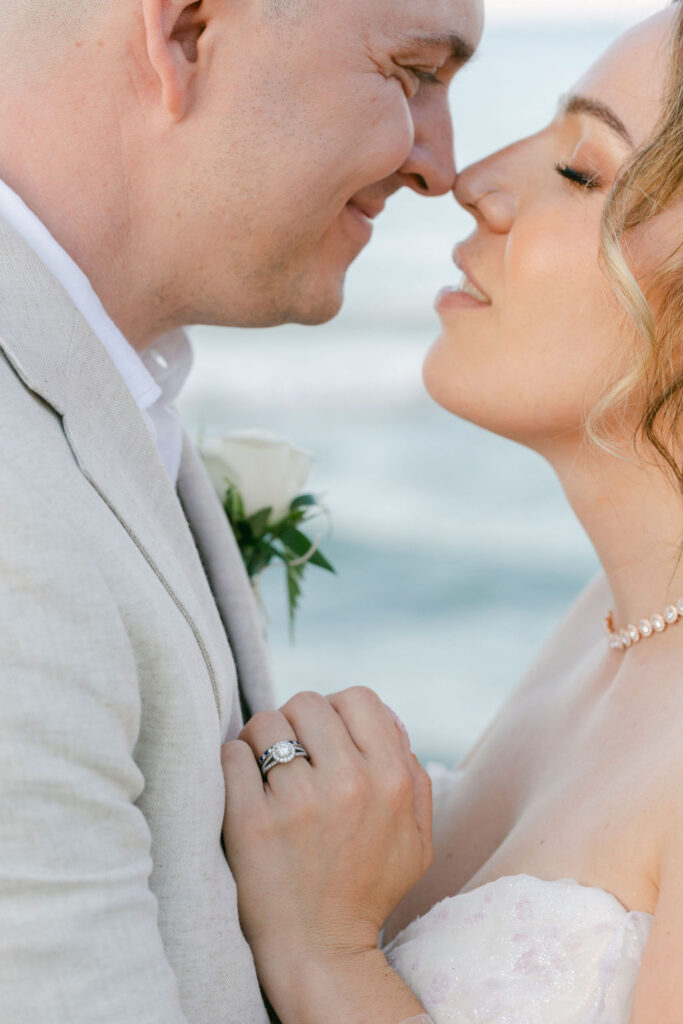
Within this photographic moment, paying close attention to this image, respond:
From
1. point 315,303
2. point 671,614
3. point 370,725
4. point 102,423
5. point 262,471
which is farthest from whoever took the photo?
point 262,471

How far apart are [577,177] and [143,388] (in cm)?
80

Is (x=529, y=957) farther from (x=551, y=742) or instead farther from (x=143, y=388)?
(x=143, y=388)

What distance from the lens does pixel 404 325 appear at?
13078 millimetres

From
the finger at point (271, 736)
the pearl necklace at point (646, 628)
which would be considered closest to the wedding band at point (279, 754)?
the finger at point (271, 736)

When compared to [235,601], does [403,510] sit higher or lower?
lower

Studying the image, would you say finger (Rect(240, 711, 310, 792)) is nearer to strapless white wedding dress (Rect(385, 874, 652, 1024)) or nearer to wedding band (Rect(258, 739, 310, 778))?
wedding band (Rect(258, 739, 310, 778))

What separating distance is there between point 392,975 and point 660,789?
1.43ft

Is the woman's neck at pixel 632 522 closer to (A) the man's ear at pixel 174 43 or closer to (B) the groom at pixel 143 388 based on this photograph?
(B) the groom at pixel 143 388

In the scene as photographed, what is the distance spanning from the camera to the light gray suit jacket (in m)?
1.03

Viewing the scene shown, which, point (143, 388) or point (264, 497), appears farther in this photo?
point (264, 497)

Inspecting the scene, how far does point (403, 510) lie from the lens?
9.98 metres

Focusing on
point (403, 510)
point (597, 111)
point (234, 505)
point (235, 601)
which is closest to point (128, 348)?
point (235, 601)

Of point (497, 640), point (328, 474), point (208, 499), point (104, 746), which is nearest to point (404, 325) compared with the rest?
point (328, 474)

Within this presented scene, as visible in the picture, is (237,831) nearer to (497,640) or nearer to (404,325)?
(497,640)
